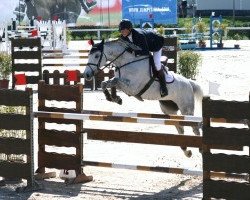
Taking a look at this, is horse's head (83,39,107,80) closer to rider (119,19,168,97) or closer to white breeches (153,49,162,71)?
rider (119,19,168,97)

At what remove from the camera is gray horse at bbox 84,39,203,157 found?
372 inches

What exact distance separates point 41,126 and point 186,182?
1.57m

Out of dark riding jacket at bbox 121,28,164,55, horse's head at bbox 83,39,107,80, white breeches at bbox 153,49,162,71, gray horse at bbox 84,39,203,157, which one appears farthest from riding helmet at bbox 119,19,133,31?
white breeches at bbox 153,49,162,71

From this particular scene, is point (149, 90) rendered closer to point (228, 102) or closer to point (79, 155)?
point (79, 155)

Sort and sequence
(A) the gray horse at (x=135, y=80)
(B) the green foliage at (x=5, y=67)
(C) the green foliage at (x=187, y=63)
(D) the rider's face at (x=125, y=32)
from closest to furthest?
(A) the gray horse at (x=135, y=80) < (D) the rider's face at (x=125, y=32) < (C) the green foliage at (x=187, y=63) < (B) the green foliage at (x=5, y=67)

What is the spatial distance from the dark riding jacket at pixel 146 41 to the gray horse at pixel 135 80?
2.9 inches

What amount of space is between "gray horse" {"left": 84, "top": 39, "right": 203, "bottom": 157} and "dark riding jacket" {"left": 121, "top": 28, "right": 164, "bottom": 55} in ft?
0.24

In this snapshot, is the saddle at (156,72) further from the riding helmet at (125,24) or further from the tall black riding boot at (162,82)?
the riding helmet at (125,24)

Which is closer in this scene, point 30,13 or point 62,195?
point 62,195

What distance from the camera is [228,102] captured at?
618 cm

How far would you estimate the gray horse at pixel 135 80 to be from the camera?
9.45m

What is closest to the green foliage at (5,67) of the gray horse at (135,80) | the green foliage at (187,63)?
the green foliage at (187,63)

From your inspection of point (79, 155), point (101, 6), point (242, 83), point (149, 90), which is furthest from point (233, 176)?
point (101, 6)

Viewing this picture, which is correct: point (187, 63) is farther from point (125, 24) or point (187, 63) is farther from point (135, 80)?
point (125, 24)
